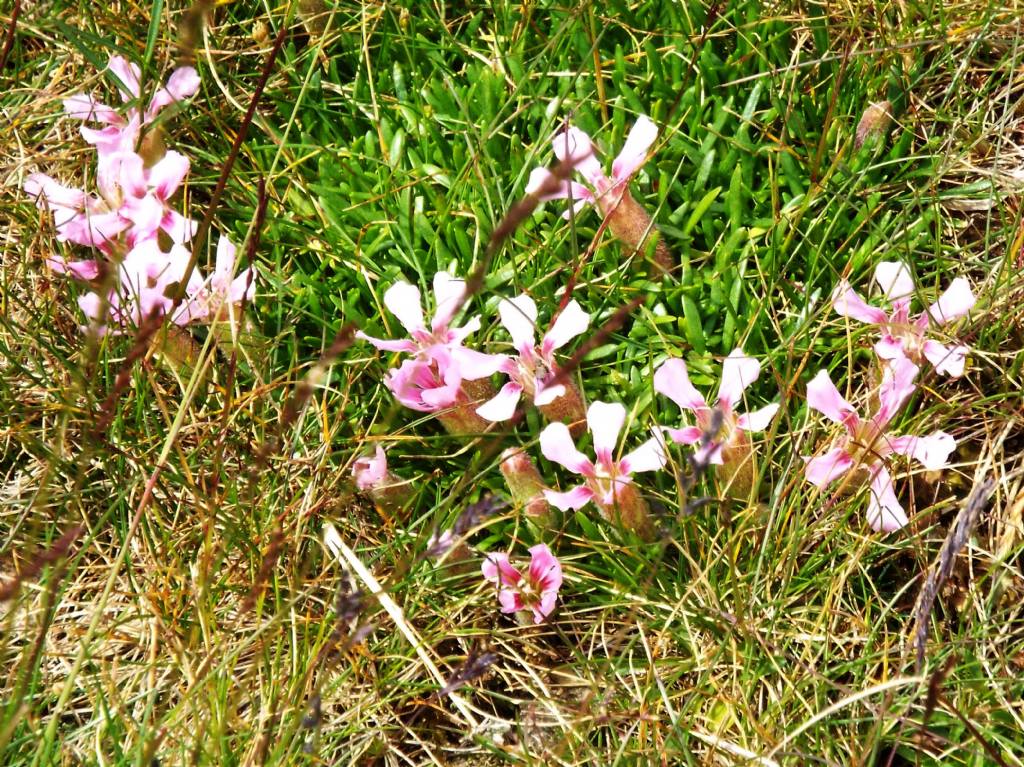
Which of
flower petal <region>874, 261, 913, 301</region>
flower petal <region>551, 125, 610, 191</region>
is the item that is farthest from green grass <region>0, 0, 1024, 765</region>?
flower petal <region>551, 125, 610, 191</region>

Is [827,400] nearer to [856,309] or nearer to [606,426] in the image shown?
[856,309]

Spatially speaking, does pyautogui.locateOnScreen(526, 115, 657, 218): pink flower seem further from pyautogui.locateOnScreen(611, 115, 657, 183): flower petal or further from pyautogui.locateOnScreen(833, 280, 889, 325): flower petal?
pyautogui.locateOnScreen(833, 280, 889, 325): flower petal

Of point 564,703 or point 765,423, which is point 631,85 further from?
point 564,703

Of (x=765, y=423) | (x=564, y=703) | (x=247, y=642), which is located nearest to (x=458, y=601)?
(x=564, y=703)

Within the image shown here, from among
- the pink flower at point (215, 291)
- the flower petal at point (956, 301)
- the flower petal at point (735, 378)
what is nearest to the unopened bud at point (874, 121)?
the flower petal at point (956, 301)

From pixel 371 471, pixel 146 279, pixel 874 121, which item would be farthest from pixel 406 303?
pixel 874 121

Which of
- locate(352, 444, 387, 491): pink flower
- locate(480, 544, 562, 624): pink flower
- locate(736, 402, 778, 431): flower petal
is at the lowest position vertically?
locate(480, 544, 562, 624): pink flower
